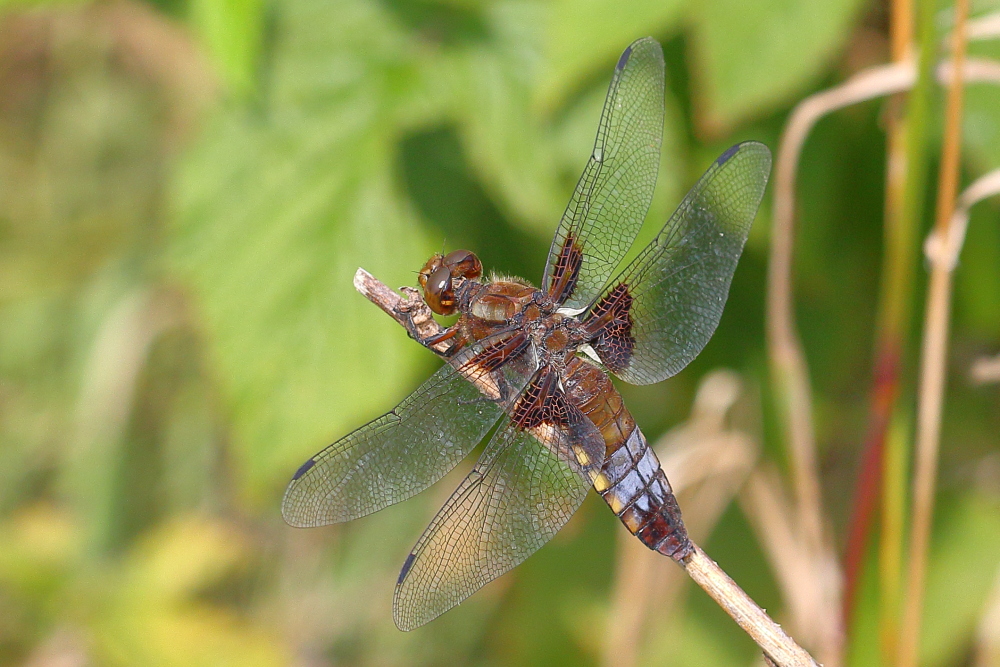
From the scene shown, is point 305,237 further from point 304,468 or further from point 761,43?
point 761,43

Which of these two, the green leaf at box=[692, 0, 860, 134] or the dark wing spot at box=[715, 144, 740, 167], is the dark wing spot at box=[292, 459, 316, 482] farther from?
the green leaf at box=[692, 0, 860, 134]

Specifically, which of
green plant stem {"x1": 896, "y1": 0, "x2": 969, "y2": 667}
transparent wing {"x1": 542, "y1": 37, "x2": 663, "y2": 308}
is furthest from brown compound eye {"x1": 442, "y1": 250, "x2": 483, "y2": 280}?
green plant stem {"x1": 896, "y1": 0, "x2": 969, "y2": 667}

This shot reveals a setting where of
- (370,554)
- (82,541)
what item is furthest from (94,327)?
(370,554)

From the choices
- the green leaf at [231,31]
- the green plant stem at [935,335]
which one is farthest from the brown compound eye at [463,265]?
the green plant stem at [935,335]

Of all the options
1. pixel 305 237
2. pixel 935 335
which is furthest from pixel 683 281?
pixel 305 237

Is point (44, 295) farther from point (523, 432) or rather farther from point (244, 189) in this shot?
point (523, 432)

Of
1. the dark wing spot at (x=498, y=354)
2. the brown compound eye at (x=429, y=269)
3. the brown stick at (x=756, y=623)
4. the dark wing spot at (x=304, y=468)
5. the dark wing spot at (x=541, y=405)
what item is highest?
the brown compound eye at (x=429, y=269)

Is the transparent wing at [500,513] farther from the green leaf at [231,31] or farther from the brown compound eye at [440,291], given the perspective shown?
the green leaf at [231,31]
